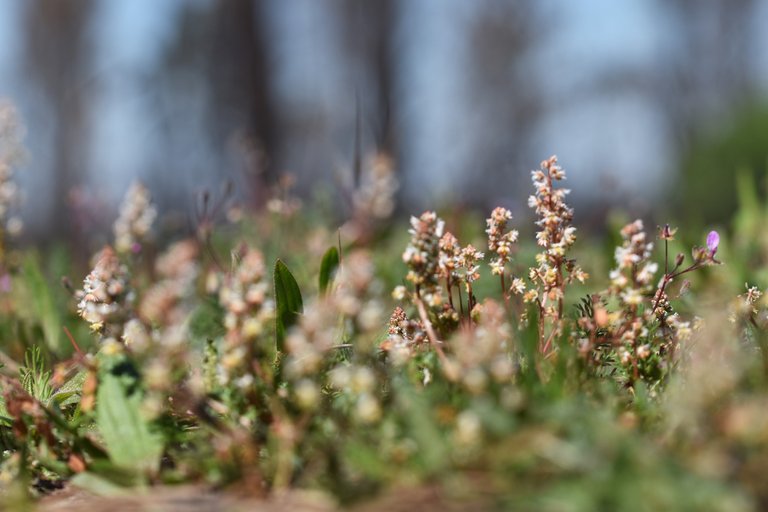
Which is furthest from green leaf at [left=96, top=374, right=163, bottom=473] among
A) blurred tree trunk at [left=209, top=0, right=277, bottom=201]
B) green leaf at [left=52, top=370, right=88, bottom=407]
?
blurred tree trunk at [left=209, top=0, right=277, bottom=201]

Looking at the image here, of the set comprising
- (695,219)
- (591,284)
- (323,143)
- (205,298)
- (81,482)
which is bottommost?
(81,482)

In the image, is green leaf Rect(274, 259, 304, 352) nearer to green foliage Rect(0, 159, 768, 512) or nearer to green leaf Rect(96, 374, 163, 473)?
green foliage Rect(0, 159, 768, 512)

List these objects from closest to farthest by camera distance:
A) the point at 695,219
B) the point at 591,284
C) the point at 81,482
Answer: the point at 81,482 < the point at 591,284 < the point at 695,219

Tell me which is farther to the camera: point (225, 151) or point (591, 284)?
point (225, 151)

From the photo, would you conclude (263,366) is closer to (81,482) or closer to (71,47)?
(81,482)

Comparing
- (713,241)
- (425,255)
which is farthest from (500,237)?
(713,241)

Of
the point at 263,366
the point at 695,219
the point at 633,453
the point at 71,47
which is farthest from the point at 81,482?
the point at 71,47

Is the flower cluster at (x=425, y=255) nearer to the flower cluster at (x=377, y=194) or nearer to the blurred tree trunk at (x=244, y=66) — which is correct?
the flower cluster at (x=377, y=194)

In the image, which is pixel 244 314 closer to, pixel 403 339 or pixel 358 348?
pixel 358 348
